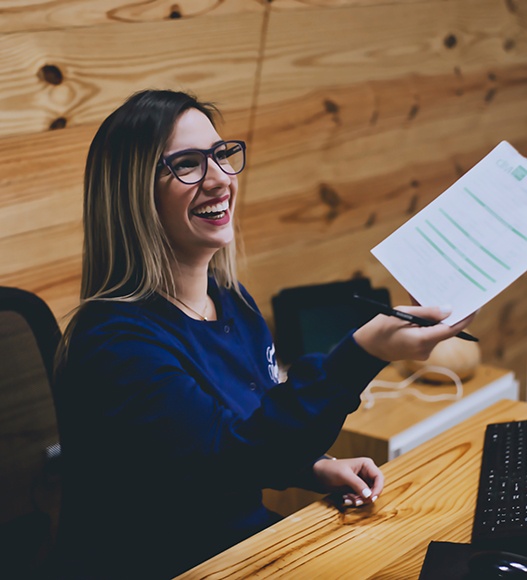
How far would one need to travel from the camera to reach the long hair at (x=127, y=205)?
4.24ft

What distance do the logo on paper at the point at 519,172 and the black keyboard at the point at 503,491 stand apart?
0.44 m

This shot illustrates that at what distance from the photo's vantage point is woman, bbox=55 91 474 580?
1.16 metres

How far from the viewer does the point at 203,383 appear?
52.2 inches

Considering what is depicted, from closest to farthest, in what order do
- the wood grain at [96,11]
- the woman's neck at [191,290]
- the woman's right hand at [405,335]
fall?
the woman's right hand at [405,335] → the woman's neck at [191,290] → the wood grain at [96,11]

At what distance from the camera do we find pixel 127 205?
1.30 m

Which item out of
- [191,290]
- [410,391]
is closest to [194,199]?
[191,290]

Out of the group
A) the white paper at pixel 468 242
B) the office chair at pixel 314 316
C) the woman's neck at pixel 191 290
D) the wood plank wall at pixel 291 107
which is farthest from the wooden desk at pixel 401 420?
the white paper at pixel 468 242

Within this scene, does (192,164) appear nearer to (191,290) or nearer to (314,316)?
(191,290)

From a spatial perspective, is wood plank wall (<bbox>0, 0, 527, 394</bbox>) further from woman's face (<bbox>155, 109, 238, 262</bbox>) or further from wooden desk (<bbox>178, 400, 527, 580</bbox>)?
wooden desk (<bbox>178, 400, 527, 580</bbox>)

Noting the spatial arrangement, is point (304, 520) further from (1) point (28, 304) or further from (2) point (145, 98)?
(2) point (145, 98)

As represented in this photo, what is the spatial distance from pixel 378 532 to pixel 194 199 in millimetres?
569

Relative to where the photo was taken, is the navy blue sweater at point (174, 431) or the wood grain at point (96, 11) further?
the wood grain at point (96, 11)

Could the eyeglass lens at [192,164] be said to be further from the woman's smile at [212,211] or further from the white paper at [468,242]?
the white paper at [468,242]

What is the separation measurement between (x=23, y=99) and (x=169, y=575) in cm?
96
